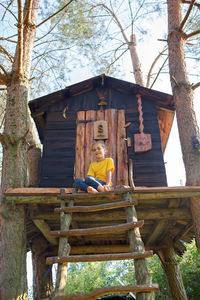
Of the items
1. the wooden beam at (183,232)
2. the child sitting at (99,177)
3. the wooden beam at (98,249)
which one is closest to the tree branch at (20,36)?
the child sitting at (99,177)

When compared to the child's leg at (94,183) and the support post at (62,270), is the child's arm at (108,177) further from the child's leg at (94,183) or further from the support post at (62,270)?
the support post at (62,270)

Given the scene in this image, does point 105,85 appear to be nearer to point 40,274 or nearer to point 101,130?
point 101,130

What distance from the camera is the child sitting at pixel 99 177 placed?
16.0 ft

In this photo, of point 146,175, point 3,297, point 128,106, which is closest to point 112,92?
point 128,106

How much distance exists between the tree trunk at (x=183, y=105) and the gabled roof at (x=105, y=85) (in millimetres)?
498

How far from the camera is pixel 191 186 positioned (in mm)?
5230

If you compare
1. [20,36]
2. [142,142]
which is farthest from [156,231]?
[20,36]

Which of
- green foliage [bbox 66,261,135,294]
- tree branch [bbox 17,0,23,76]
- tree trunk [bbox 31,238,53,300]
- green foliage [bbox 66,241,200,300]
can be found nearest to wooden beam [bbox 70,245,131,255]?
tree trunk [bbox 31,238,53,300]

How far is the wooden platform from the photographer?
5.07 m

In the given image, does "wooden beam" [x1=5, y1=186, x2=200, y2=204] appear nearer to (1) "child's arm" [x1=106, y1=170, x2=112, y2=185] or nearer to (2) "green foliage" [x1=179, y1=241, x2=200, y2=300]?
(1) "child's arm" [x1=106, y1=170, x2=112, y2=185]

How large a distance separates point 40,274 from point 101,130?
387cm

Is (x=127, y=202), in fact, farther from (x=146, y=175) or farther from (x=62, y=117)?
(x=62, y=117)

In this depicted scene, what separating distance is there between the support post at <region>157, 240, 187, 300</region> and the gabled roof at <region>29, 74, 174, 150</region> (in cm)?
347

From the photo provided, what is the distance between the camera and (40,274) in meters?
6.93
